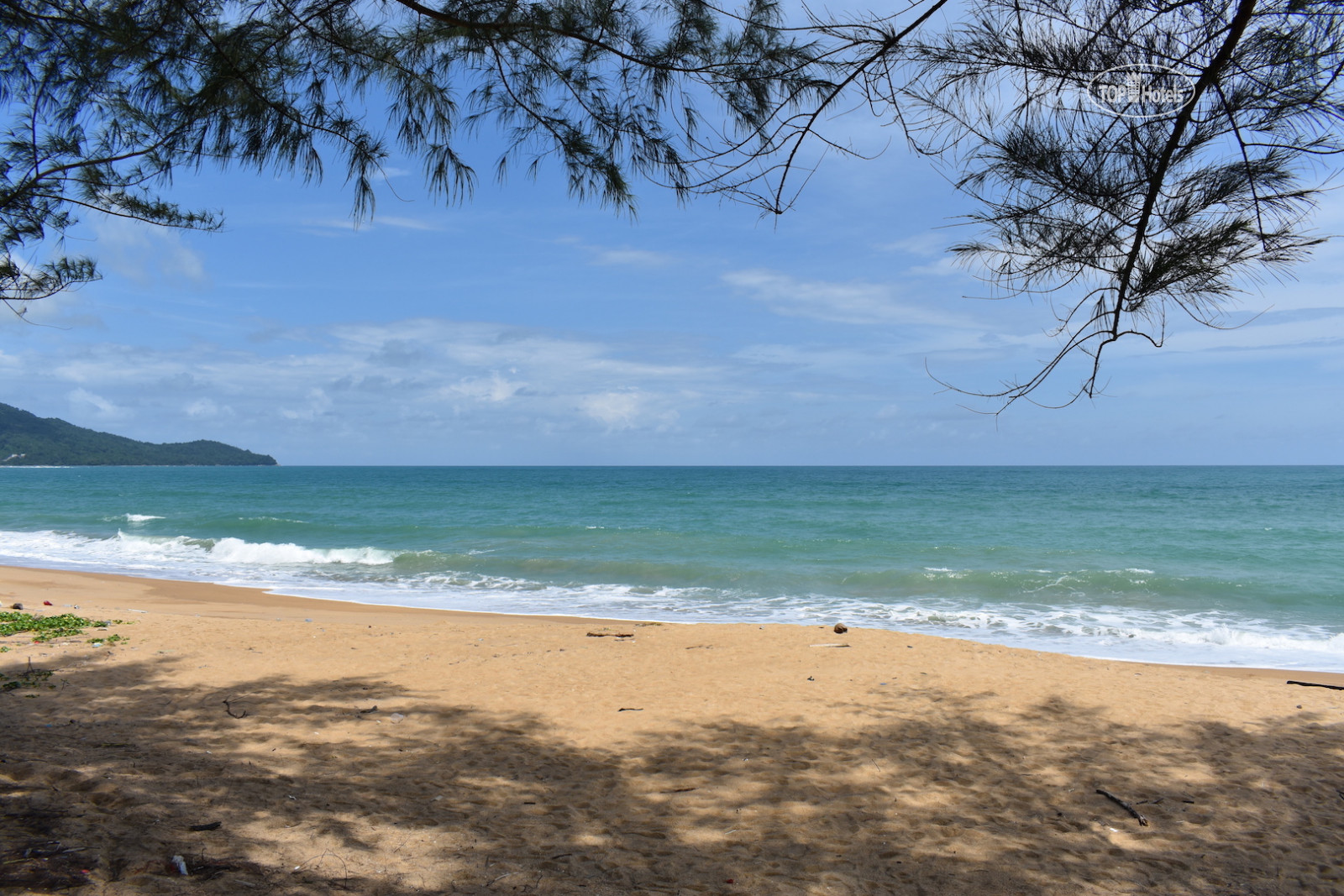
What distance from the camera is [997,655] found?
23.6 feet

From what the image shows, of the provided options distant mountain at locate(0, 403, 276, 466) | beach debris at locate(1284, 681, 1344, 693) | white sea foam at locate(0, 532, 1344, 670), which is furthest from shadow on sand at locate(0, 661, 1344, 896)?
distant mountain at locate(0, 403, 276, 466)

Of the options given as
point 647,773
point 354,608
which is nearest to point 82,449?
point 354,608

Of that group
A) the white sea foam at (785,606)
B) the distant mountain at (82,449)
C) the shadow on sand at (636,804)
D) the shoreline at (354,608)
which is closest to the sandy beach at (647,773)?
the shadow on sand at (636,804)

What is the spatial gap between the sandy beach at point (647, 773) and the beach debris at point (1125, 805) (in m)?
0.03

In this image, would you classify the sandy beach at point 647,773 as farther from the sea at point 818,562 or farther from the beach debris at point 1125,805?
the sea at point 818,562

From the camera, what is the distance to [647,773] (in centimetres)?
395

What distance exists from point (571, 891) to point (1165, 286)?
3273 mm

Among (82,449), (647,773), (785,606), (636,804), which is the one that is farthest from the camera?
(82,449)

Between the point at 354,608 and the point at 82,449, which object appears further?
the point at 82,449

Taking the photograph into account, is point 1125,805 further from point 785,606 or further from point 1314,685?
point 785,606

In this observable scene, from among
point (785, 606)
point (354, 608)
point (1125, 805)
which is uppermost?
point (1125, 805)

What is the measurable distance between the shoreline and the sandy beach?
3.70ft

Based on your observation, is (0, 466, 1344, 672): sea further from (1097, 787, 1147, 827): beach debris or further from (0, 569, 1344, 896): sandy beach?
(1097, 787, 1147, 827): beach debris

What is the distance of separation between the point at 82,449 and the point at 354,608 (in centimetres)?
14267
